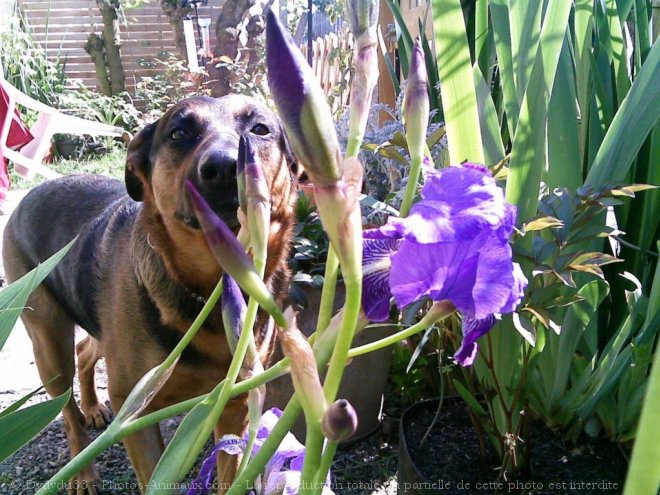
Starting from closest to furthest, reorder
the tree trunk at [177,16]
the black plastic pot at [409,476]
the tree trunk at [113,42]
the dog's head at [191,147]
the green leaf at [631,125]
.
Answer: the green leaf at [631,125], the black plastic pot at [409,476], the dog's head at [191,147], the tree trunk at [177,16], the tree trunk at [113,42]

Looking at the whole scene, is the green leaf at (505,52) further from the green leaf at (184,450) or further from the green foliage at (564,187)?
the green leaf at (184,450)

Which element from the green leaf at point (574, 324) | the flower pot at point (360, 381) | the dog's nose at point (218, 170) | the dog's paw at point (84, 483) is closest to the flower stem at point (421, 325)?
the green leaf at point (574, 324)

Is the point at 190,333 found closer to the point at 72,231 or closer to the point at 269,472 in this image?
the point at 269,472

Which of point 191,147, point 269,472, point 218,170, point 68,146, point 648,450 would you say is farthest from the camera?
point 68,146

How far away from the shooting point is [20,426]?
503mm

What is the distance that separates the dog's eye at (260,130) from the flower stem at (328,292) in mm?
1624

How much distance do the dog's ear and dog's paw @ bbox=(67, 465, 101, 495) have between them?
1.05 meters

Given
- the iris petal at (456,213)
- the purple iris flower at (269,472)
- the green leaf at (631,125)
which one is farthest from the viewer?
the green leaf at (631,125)

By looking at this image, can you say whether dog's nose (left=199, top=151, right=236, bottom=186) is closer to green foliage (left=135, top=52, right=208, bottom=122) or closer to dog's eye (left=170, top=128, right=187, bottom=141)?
dog's eye (left=170, top=128, right=187, bottom=141)

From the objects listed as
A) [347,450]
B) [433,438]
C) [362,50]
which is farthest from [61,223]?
[362,50]

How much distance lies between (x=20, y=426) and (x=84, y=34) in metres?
12.4

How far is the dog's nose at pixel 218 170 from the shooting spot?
58.6 inches

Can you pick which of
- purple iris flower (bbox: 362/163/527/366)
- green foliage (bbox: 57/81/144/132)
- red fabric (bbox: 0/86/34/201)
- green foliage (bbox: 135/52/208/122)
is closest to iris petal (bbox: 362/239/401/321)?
purple iris flower (bbox: 362/163/527/366)

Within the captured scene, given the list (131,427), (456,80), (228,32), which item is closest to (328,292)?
(131,427)
